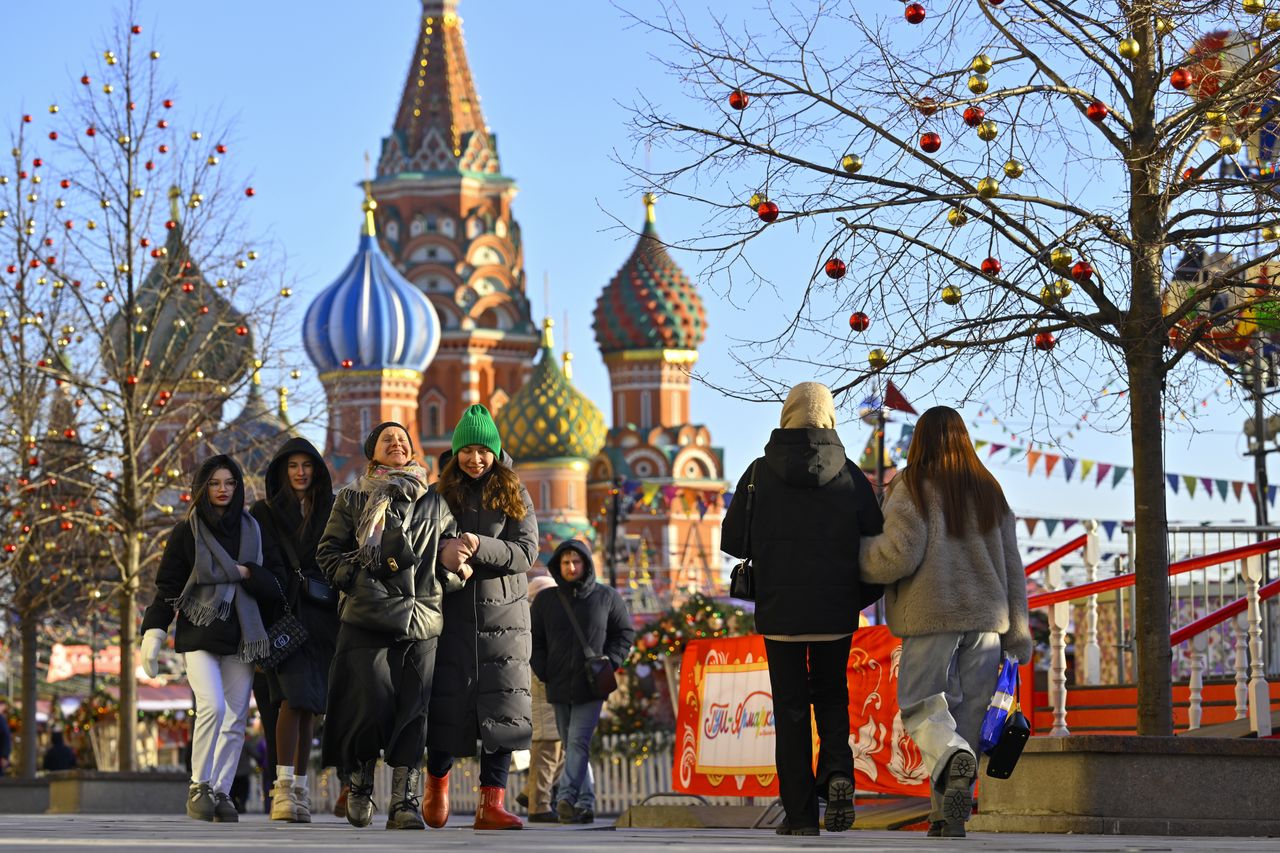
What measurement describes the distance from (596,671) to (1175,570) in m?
3.40

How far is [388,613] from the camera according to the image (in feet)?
30.2

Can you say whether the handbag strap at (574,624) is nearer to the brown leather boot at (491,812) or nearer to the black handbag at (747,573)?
the brown leather boot at (491,812)

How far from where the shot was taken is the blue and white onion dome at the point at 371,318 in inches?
3438

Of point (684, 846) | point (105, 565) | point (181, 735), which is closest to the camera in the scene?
point (684, 846)

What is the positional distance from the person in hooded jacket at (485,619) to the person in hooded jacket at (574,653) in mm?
3490

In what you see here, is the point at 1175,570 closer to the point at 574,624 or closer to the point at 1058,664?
the point at 1058,664

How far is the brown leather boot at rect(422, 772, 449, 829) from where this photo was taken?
32.5 ft

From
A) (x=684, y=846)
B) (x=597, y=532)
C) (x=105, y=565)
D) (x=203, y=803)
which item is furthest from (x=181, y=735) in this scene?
(x=597, y=532)

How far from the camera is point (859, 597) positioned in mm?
8891

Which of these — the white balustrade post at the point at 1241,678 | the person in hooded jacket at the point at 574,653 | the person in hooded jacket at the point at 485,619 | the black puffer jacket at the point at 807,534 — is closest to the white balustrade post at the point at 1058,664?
the white balustrade post at the point at 1241,678

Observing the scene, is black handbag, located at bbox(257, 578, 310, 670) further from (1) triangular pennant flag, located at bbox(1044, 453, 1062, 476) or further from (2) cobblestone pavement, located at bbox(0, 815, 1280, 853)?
(1) triangular pennant flag, located at bbox(1044, 453, 1062, 476)

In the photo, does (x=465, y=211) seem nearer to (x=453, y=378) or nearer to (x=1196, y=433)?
(x=453, y=378)

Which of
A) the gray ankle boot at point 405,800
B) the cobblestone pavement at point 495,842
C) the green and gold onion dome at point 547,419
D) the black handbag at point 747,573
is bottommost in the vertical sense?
the cobblestone pavement at point 495,842

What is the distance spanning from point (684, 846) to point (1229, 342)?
17.1 ft
